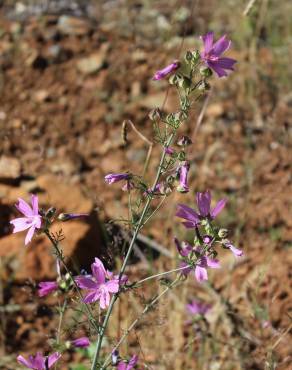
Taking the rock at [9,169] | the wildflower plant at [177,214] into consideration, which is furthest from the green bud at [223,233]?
the rock at [9,169]

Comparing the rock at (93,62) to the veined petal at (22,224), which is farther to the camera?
the rock at (93,62)

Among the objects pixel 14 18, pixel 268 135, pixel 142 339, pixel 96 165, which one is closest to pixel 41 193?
pixel 96 165

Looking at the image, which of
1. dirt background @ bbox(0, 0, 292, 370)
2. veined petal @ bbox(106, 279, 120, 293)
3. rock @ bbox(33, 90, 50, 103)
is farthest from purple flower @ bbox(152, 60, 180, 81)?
rock @ bbox(33, 90, 50, 103)

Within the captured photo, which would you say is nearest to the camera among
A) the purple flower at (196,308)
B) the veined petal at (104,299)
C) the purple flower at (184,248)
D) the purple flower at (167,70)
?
the veined petal at (104,299)

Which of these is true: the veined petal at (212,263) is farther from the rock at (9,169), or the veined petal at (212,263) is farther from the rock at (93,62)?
the rock at (93,62)

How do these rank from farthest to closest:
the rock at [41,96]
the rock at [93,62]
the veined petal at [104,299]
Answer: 1. the rock at [93,62]
2. the rock at [41,96]
3. the veined petal at [104,299]

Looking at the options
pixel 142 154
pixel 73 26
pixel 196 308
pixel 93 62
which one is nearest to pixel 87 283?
pixel 196 308
